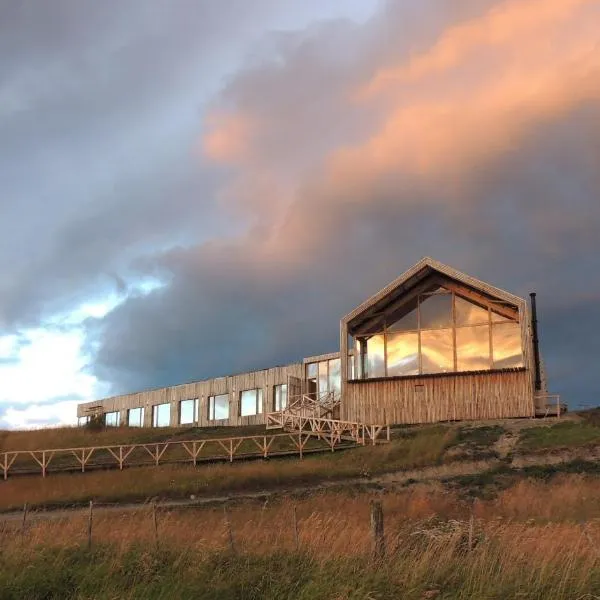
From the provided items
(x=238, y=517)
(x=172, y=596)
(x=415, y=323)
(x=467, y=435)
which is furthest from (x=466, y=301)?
(x=172, y=596)

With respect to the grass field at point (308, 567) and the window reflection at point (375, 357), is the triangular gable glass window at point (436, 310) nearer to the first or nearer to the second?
the window reflection at point (375, 357)

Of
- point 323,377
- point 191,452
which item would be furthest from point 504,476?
point 323,377

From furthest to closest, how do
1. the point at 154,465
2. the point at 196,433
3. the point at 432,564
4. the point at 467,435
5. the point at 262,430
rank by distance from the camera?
the point at 196,433 → the point at 262,430 → the point at 154,465 → the point at 467,435 → the point at 432,564

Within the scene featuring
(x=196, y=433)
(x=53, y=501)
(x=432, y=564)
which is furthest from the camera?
(x=196, y=433)

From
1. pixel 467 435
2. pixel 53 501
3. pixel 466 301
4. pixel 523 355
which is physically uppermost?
pixel 466 301

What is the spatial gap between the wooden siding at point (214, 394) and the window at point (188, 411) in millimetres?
335

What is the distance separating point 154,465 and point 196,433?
990cm

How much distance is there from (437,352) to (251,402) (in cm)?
1784

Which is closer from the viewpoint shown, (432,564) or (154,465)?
(432,564)

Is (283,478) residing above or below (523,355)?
below

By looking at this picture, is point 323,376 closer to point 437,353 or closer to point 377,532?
point 437,353

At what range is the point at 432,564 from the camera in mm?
7840

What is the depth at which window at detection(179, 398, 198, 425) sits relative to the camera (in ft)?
169

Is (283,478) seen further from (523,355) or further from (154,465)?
(523,355)
